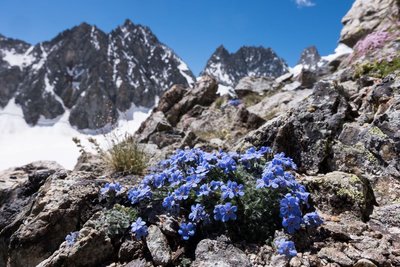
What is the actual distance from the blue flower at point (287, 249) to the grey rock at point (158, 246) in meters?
1.17

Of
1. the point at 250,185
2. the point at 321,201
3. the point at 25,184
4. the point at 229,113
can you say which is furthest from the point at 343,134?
the point at 229,113

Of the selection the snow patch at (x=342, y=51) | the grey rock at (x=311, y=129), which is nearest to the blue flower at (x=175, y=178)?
the grey rock at (x=311, y=129)

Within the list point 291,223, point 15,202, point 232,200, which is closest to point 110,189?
point 232,200

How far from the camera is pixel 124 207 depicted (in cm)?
492

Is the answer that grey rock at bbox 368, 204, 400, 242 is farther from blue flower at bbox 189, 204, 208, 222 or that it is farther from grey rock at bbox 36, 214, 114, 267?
grey rock at bbox 36, 214, 114, 267

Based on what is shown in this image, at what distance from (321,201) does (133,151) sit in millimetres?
4152

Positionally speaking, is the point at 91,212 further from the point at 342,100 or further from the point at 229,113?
the point at 229,113

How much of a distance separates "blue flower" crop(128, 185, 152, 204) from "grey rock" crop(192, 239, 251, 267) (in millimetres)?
959

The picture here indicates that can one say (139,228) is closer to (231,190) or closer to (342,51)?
(231,190)

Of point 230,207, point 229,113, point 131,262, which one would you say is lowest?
point 131,262

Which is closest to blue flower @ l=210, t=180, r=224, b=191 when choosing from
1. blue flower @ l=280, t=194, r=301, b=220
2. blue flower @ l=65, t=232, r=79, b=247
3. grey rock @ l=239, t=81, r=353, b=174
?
blue flower @ l=280, t=194, r=301, b=220

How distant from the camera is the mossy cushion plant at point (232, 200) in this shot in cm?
421

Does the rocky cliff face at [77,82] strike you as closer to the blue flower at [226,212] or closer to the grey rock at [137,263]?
the grey rock at [137,263]

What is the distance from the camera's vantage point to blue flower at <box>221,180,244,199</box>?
423 centimetres
